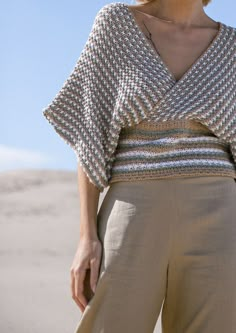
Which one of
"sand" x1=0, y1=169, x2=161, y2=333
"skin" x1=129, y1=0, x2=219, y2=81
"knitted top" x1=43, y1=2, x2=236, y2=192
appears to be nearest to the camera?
"knitted top" x1=43, y1=2, x2=236, y2=192

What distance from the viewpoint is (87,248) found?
2.00 m

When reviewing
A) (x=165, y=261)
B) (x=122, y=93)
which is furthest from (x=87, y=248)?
(x=122, y=93)

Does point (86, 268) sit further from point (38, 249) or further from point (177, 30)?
point (38, 249)

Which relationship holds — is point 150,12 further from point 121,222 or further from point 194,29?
point 121,222

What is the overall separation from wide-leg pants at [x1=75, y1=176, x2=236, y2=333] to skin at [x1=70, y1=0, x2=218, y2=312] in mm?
45

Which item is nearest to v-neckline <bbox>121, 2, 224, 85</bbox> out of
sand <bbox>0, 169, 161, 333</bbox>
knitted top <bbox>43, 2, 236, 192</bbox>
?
knitted top <bbox>43, 2, 236, 192</bbox>

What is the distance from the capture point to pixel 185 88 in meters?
2.17

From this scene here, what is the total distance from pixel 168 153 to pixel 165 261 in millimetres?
302

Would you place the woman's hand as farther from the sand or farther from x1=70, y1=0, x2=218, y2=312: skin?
the sand

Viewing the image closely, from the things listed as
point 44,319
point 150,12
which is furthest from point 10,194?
point 150,12

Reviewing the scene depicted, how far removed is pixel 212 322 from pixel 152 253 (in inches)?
9.9

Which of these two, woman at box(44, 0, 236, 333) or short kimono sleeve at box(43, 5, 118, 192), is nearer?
woman at box(44, 0, 236, 333)

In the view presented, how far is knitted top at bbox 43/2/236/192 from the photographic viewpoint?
2084 millimetres

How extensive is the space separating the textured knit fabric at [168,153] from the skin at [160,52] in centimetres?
12
